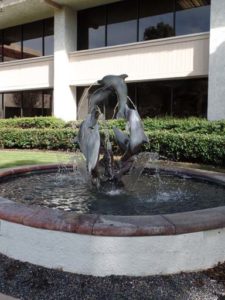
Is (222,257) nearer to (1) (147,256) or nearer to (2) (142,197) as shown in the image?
(1) (147,256)

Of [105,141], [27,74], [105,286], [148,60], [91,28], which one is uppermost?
[91,28]

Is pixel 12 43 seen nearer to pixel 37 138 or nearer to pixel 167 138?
pixel 37 138

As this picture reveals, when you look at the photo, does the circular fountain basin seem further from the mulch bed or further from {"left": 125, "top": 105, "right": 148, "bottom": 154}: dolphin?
{"left": 125, "top": 105, "right": 148, "bottom": 154}: dolphin

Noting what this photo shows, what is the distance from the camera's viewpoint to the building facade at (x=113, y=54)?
15.1 m

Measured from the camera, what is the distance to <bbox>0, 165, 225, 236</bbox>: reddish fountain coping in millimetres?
3682

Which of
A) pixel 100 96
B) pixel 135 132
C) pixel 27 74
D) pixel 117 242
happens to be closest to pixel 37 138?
pixel 27 74

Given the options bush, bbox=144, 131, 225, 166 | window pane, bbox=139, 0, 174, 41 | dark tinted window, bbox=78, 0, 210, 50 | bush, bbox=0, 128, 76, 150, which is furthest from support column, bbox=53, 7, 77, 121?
bush, bbox=144, 131, 225, 166

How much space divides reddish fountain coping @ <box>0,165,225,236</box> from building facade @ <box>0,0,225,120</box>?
11.0m

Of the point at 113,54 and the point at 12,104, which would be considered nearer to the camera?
the point at 113,54

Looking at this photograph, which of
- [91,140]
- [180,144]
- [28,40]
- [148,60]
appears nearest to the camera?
[91,140]

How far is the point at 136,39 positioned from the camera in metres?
17.6

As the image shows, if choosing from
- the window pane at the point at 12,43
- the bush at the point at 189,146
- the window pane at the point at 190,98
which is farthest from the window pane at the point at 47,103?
the bush at the point at 189,146

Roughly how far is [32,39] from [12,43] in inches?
73.8

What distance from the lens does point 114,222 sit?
3832 mm
